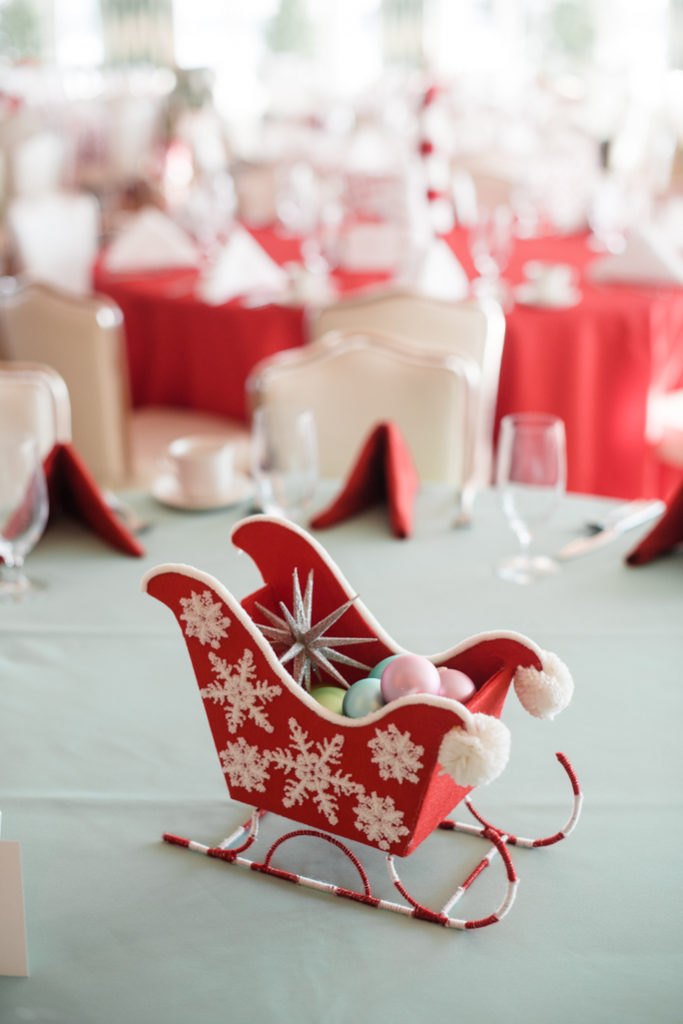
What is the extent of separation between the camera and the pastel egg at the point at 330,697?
0.89 meters

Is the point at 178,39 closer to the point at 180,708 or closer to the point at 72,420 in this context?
the point at 72,420

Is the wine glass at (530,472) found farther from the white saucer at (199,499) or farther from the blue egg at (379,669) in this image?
the blue egg at (379,669)

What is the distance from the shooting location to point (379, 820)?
33.0 inches

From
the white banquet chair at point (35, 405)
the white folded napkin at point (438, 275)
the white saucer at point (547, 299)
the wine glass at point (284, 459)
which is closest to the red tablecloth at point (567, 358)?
the white saucer at point (547, 299)

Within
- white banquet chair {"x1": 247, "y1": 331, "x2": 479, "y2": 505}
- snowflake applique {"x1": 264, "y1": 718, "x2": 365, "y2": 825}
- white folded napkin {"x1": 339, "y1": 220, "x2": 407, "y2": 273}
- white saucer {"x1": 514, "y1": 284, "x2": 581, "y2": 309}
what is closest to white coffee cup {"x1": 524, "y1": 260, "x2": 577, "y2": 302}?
white saucer {"x1": 514, "y1": 284, "x2": 581, "y2": 309}

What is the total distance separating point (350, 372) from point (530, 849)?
1376 millimetres

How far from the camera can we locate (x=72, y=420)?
3.02m

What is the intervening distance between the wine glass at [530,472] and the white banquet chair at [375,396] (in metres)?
0.62

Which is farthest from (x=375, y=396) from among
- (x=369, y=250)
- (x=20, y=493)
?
(x=369, y=250)

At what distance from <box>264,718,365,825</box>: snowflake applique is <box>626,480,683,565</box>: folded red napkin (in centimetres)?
75

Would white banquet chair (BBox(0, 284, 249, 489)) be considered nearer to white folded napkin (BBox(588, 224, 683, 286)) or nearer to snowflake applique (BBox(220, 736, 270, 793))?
white folded napkin (BBox(588, 224, 683, 286))

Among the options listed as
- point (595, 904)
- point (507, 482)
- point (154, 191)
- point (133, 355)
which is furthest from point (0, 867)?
point (154, 191)

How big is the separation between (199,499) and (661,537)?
0.69 meters

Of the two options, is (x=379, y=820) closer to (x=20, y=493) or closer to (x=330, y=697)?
(x=330, y=697)
